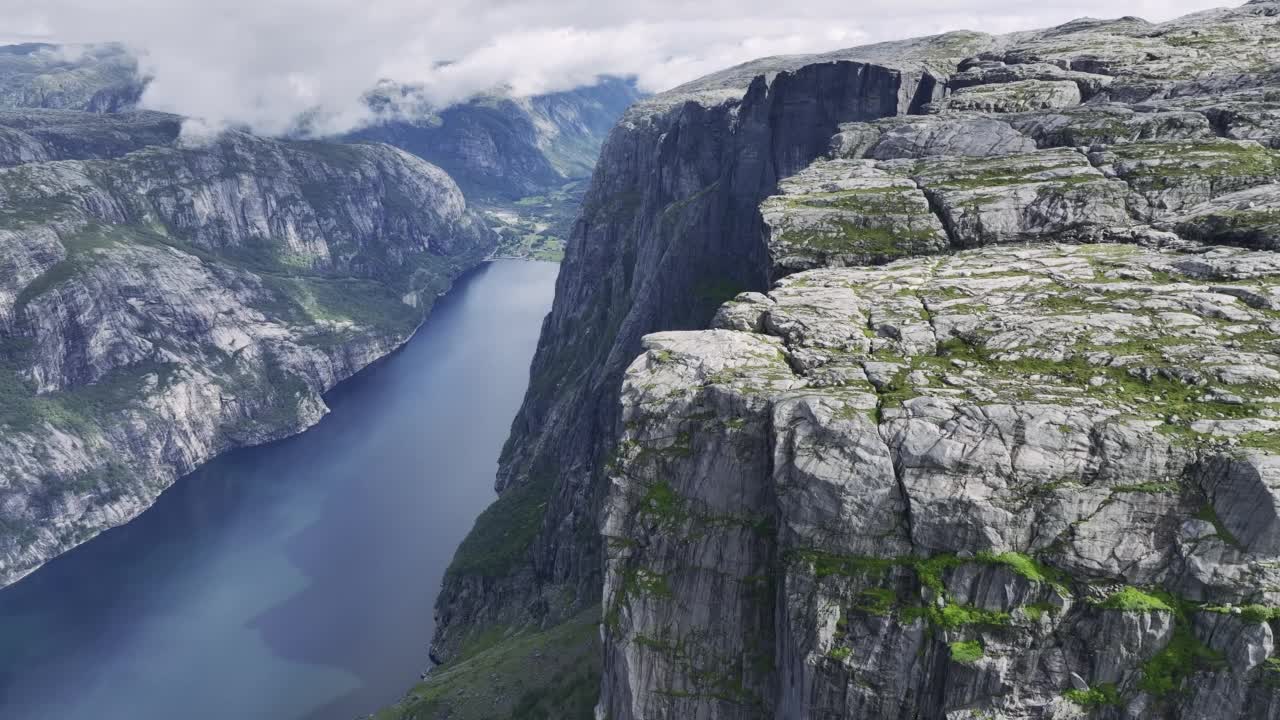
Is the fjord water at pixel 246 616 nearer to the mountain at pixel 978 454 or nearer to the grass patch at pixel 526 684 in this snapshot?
the grass patch at pixel 526 684

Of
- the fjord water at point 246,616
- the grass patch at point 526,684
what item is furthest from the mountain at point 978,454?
the fjord water at point 246,616

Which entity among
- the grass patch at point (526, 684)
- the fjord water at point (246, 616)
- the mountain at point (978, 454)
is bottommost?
the fjord water at point (246, 616)

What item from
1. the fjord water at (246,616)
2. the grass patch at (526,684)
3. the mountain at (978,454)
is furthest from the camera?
the fjord water at (246,616)

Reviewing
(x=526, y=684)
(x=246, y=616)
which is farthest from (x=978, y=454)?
(x=246, y=616)

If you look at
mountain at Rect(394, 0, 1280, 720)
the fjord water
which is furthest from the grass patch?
the fjord water

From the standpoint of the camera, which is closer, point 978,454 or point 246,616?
point 978,454

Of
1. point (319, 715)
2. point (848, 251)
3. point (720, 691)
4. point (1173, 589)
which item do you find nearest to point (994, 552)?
point (1173, 589)

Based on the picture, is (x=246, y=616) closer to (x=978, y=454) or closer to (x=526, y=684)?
(x=526, y=684)

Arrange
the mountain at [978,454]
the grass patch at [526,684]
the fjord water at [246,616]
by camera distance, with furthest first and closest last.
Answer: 1. the fjord water at [246,616]
2. the grass patch at [526,684]
3. the mountain at [978,454]

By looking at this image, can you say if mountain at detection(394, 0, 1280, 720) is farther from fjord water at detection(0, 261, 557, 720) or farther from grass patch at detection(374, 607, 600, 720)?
fjord water at detection(0, 261, 557, 720)

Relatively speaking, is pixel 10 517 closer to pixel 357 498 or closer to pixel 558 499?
pixel 357 498
